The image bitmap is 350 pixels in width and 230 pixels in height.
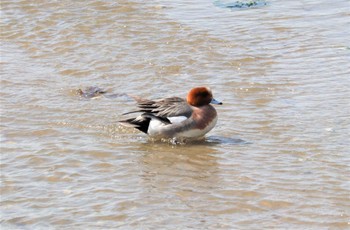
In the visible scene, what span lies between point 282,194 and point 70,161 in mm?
1804

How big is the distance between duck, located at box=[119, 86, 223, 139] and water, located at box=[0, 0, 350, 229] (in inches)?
5.5

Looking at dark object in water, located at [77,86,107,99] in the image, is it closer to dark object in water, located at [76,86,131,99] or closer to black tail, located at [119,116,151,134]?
dark object in water, located at [76,86,131,99]

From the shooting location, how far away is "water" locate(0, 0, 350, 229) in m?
5.70

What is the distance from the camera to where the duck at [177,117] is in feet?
23.8

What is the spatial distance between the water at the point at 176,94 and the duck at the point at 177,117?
0.14 meters

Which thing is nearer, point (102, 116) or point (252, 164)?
point (252, 164)

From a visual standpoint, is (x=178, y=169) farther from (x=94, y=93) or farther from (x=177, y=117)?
(x=94, y=93)

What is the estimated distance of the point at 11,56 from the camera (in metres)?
10.2

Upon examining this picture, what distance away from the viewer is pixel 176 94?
8609 millimetres

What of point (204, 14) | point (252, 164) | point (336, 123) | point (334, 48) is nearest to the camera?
point (252, 164)

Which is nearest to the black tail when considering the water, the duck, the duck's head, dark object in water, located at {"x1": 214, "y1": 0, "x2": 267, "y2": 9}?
the duck

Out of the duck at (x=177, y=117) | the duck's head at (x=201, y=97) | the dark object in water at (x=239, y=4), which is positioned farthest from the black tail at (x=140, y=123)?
the dark object in water at (x=239, y=4)

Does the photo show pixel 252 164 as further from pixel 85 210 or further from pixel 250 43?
pixel 250 43

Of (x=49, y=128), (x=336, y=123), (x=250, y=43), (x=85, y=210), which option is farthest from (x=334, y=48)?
(x=85, y=210)
